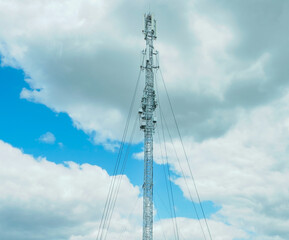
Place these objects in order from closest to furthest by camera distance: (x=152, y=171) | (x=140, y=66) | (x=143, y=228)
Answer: (x=143, y=228), (x=152, y=171), (x=140, y=66)

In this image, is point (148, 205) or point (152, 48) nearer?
point (148, 205)

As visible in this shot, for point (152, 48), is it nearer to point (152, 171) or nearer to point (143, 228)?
point (152, 171)

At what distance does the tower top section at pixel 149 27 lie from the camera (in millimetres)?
54688

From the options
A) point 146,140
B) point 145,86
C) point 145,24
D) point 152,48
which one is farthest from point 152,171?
point 145,24

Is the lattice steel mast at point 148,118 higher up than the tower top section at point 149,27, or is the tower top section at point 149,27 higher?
the tower top section at point 149,27

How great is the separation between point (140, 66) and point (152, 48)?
4195 mm

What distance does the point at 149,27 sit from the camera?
181 ft

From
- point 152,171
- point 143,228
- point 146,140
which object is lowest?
point 143,228

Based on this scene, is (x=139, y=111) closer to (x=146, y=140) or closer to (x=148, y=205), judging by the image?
(x=146, y=140)

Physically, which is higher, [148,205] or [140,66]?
[140,66]

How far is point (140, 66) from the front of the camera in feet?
172

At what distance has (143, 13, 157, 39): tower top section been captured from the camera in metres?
54.7

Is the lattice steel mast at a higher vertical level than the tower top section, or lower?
lower

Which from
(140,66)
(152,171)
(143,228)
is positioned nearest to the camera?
(143,228)
